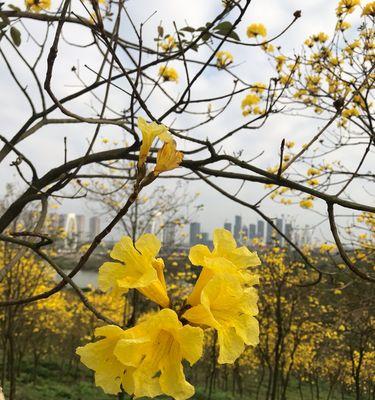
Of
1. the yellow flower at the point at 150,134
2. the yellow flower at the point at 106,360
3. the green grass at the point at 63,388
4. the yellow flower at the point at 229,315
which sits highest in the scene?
the yellow flower at the point at 150,134

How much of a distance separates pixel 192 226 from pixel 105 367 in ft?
34.8

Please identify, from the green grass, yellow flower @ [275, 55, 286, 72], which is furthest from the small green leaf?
the green grass

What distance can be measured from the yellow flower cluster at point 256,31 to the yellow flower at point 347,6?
2.49ft

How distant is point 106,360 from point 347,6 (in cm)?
416

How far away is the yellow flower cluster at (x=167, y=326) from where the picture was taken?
722 mm

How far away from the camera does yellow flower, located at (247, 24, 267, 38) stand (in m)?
3.84

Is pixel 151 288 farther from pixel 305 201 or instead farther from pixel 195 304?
pixel 305 201

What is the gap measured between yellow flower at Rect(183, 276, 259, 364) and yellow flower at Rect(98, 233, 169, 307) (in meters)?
0.08

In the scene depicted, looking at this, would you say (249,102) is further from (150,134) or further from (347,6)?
(150,134)

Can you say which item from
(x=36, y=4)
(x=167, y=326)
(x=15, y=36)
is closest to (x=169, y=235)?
(x=36, y=4)

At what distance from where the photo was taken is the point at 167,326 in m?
0.74

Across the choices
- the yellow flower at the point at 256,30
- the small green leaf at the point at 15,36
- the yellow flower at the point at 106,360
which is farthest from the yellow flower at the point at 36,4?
the yellow flower at the point at 106,360

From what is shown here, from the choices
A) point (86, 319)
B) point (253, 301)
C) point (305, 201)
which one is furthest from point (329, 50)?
point (86, 319)

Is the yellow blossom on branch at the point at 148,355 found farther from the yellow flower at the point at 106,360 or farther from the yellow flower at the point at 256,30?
the yellow flower at the point at 256,30
